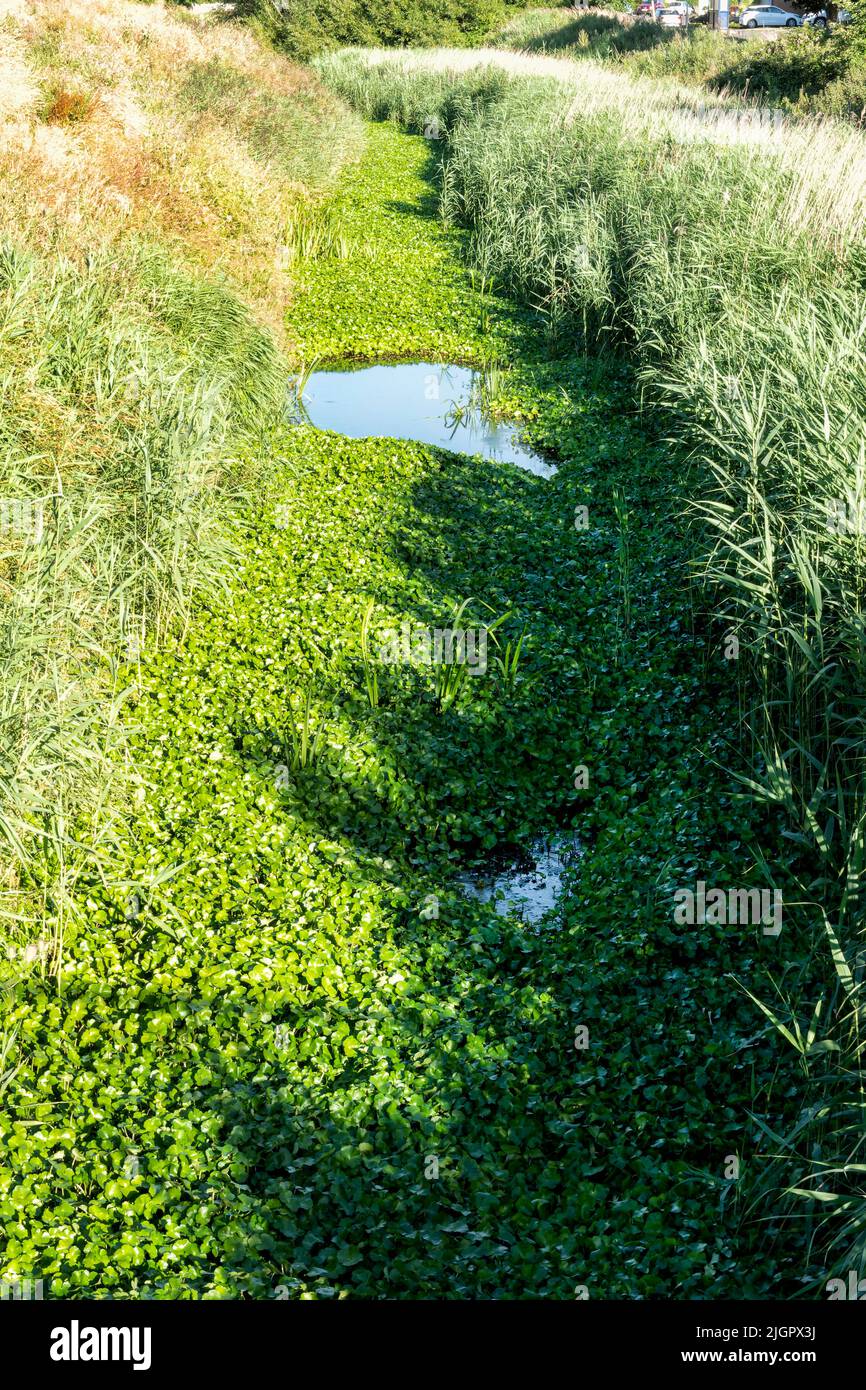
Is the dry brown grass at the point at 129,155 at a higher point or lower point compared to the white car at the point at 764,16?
lower

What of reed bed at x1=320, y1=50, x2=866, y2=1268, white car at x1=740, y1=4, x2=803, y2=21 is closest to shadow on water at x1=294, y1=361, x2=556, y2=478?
reed bed at x1=320, y1=50, x2=866, y2=1268

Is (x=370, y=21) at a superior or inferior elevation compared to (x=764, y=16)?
Answer: inferior

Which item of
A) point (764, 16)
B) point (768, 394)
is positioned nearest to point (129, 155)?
point (768, 394)

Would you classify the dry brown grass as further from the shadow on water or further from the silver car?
the silver car

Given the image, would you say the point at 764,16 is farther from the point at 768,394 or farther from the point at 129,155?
the point at 768,394

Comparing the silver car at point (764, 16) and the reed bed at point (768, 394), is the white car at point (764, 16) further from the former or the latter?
the reed bed at point (768, 394)

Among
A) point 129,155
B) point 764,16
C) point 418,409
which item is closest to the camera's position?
point 129,155

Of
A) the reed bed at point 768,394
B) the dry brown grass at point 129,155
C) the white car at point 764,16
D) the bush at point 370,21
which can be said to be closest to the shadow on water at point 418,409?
the dry brown grass at point 129,155

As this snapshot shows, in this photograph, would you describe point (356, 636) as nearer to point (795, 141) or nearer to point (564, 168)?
point (795, 141)

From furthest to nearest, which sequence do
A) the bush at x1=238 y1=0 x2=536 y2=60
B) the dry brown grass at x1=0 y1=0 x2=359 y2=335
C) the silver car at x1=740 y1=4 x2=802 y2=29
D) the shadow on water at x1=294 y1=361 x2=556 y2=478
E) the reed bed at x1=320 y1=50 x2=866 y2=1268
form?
the silver car at x1=740 y1=4 x2=802 y2=29 < the bush at x1=238 y1=0 x2=536 y2=60 < the shadow on water at x1=294 y1=361 x2=556 y2=478 < the dry brown grass at x1=0 y1=0 x2=359 y2=335 < the reed bed at x1=320 y1=50 x2=866 y2=1268

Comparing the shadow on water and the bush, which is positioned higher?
the bush

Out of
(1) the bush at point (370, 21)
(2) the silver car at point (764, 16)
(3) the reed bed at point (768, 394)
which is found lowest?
(3) the reed bed at point (768, 394)
